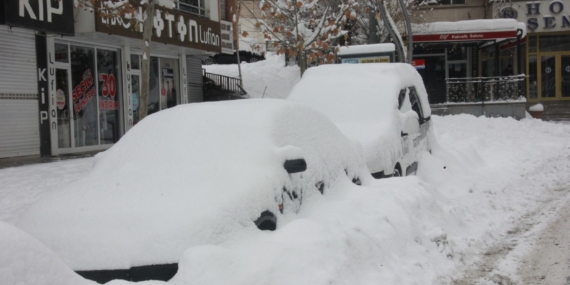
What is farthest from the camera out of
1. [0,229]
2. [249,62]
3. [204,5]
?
[249,62]

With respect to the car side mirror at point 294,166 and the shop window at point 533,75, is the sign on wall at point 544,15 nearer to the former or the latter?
the shop window at point 533,75

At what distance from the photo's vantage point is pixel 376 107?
9344mm

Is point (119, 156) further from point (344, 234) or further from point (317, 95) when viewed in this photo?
point (317, 95)

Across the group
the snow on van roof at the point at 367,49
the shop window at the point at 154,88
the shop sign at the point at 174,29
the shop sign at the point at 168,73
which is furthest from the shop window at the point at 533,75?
the shop window at the point at 154,88

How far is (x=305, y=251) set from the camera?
4566 millimetres

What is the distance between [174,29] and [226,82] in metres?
11.3

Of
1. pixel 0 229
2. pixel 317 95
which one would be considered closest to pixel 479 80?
pixel 317 95

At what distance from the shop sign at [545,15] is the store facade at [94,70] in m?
14.6

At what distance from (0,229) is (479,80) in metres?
24.9

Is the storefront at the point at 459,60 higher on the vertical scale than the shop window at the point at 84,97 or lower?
higher

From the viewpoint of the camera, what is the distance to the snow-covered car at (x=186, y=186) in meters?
4.28

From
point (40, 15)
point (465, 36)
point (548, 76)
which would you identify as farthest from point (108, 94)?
point (548, 76)

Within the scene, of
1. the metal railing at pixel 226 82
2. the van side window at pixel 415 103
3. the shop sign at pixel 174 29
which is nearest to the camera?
the van side window at pixel 415 103

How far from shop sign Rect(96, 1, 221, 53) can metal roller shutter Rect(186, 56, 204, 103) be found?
2.40 metres
